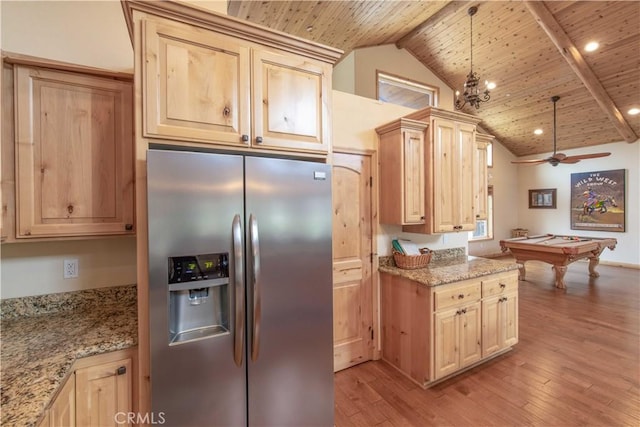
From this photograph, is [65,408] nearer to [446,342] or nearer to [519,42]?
[446,342]

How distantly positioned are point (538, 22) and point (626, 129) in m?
4.30

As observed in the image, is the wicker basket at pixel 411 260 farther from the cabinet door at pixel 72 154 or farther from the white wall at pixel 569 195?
the white wall at pixel 569 195

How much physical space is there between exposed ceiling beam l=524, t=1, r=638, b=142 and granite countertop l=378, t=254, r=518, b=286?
390cm

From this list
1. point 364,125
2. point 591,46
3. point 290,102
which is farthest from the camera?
point 591,46

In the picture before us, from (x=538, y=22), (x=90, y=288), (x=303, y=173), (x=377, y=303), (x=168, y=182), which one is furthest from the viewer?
(x=538, y=22)

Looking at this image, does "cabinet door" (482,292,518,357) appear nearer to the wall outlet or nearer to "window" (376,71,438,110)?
the wall outlet

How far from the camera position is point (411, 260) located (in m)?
2.69

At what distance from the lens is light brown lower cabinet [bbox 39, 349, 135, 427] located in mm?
1207

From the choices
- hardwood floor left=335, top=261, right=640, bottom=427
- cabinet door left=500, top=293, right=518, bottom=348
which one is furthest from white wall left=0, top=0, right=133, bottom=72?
cabinet door left=500, top=293, right=518, bottom=348

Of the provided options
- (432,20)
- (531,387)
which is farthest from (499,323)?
(432,20)

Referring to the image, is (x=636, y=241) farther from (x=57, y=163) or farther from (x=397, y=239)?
(x=57, y=163)

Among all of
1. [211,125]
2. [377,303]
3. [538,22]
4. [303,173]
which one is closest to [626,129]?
[538,22]

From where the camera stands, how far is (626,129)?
6.20 metres

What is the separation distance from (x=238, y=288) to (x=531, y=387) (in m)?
2.66
